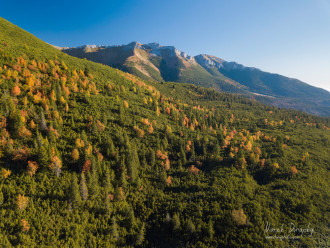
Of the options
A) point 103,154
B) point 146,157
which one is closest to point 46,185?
point 103,154

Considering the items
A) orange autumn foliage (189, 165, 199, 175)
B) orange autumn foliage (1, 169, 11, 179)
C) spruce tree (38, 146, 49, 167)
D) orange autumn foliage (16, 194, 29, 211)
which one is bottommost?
orange autumn foliage (189, 165, 199, 175)

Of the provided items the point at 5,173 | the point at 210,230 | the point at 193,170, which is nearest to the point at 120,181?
the point at 5,173

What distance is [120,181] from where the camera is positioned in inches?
2208

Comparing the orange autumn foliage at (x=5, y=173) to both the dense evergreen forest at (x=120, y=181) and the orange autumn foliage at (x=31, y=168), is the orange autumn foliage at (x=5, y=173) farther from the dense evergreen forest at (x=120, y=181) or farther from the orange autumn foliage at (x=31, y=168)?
the orange autumn foliage at (x=31, y=168)

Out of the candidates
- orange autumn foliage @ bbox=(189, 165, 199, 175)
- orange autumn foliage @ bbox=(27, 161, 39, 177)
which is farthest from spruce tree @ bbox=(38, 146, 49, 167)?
orange autumn foliage @ bbox=(189, 165, 199, 175)

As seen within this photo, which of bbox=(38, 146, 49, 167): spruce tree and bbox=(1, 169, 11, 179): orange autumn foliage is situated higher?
bbox=(38, 146, 49, 167): spruce tree

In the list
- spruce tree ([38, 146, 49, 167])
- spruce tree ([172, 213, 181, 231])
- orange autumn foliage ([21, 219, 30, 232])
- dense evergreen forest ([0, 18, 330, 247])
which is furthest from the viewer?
spruce tree ([172, 213, 181, 231])

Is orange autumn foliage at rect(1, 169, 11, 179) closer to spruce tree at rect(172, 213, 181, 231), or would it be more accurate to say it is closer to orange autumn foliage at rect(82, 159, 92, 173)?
orange autumn foliage at rect(82, 159, 92, 173)

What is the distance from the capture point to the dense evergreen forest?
40.0 m

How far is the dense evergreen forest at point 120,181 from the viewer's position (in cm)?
4000

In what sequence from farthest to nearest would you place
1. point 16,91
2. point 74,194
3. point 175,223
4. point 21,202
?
point 16,91 < point 175,223 < point 74,194 < point 21,202

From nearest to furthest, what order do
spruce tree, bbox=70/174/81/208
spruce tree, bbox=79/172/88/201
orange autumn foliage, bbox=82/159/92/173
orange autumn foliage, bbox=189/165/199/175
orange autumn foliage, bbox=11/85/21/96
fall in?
spruce tree, bbox=70/174/81/208 < spruce tree, bbox=79/172/88/201 < orange autumn foliage, bbox=82/159/92/173 < orange autumn foliage, bbox=11/85/21/96 < orange autumn foliage, bbox=189/165/199/175

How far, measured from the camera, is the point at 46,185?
43.7 meters

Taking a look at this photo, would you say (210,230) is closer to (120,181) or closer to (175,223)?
(175,223)
